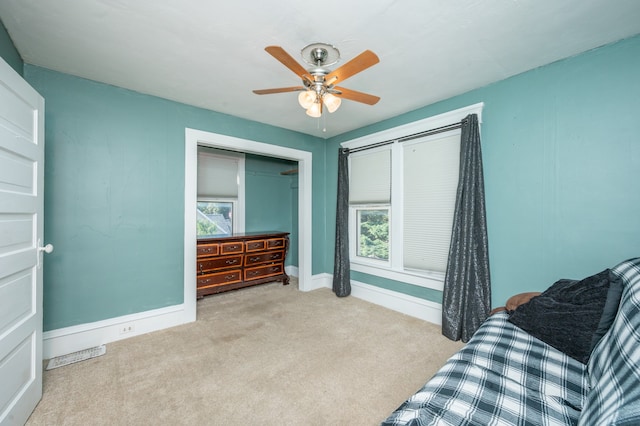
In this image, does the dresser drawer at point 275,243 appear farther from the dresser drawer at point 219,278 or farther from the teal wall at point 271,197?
the teal wall at point 271,197

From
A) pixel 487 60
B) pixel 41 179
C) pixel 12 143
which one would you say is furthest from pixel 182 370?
pixel 487 60

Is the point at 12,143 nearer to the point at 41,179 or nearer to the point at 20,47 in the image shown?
the point at 41,179

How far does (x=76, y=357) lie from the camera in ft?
7.77

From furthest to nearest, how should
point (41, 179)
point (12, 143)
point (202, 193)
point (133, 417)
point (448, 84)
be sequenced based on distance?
point (202, 193), point (448, 84), point (41, 179), point (133, 417), point (12, 143)

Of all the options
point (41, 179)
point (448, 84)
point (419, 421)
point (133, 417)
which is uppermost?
point (448, 84)

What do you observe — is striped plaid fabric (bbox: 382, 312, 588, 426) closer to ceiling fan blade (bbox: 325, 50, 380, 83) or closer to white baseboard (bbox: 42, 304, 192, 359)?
ceiling fan blade (bbox: 325, 50, 380, 83)

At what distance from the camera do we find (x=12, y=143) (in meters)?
1.55

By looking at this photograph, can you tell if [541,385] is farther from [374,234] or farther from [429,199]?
[374,234]

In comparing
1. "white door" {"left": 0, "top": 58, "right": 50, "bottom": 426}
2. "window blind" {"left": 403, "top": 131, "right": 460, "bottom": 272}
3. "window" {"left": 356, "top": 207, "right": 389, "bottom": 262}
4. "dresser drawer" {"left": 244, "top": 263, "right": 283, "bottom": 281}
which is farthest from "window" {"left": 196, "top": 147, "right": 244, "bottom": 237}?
"window blind" {"left": 403, "top": 131, "right": 460, "bottom": 272}

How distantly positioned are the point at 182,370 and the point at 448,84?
350 centimetres

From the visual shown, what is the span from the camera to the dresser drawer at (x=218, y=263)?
3793mm

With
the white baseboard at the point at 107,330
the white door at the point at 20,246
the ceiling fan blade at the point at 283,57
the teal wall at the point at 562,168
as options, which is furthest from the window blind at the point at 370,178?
the white door at the point at 20,246

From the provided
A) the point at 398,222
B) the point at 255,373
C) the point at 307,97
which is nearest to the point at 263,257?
the point at 398,222

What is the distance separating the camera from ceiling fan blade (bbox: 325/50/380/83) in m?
1.46
